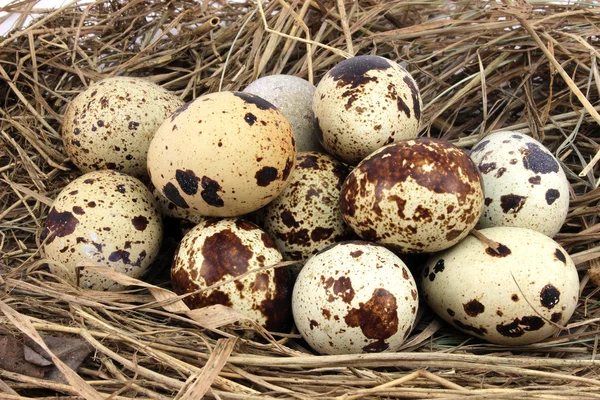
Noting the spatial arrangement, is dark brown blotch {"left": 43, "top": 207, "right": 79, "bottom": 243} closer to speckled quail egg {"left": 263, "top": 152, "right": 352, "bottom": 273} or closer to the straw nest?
the straw nest

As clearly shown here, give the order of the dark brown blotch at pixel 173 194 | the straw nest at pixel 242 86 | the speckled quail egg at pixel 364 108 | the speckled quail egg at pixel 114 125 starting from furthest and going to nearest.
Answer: the speckled quail egg at pixel 114 125 < the speckled quail egg at pixel 364 108 < the dark brown blotch at pixel 173 194 < the straw nest at pixel 242 86

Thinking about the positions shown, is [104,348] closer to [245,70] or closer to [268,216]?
[268,216]

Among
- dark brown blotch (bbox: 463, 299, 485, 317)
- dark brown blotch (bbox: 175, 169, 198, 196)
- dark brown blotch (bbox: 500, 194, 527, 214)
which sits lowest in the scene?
dark brown blotch (bbox: 463, 299, 485, 317)

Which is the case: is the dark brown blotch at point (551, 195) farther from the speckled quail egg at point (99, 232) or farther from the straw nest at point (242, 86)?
the speckled quail egg at point (99, 232)

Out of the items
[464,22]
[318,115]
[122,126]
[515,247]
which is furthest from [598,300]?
[122,126]

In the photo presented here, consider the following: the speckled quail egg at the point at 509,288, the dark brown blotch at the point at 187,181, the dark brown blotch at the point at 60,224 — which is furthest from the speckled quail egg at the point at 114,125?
the speckled quail egg at the point at 509,288

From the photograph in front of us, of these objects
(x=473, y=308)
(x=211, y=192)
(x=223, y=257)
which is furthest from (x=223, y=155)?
(x=473, y=308)

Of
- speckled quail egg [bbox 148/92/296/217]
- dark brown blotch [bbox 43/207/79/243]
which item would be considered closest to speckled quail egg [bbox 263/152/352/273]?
speckled quail egg [bbox 148/92/296/217]
